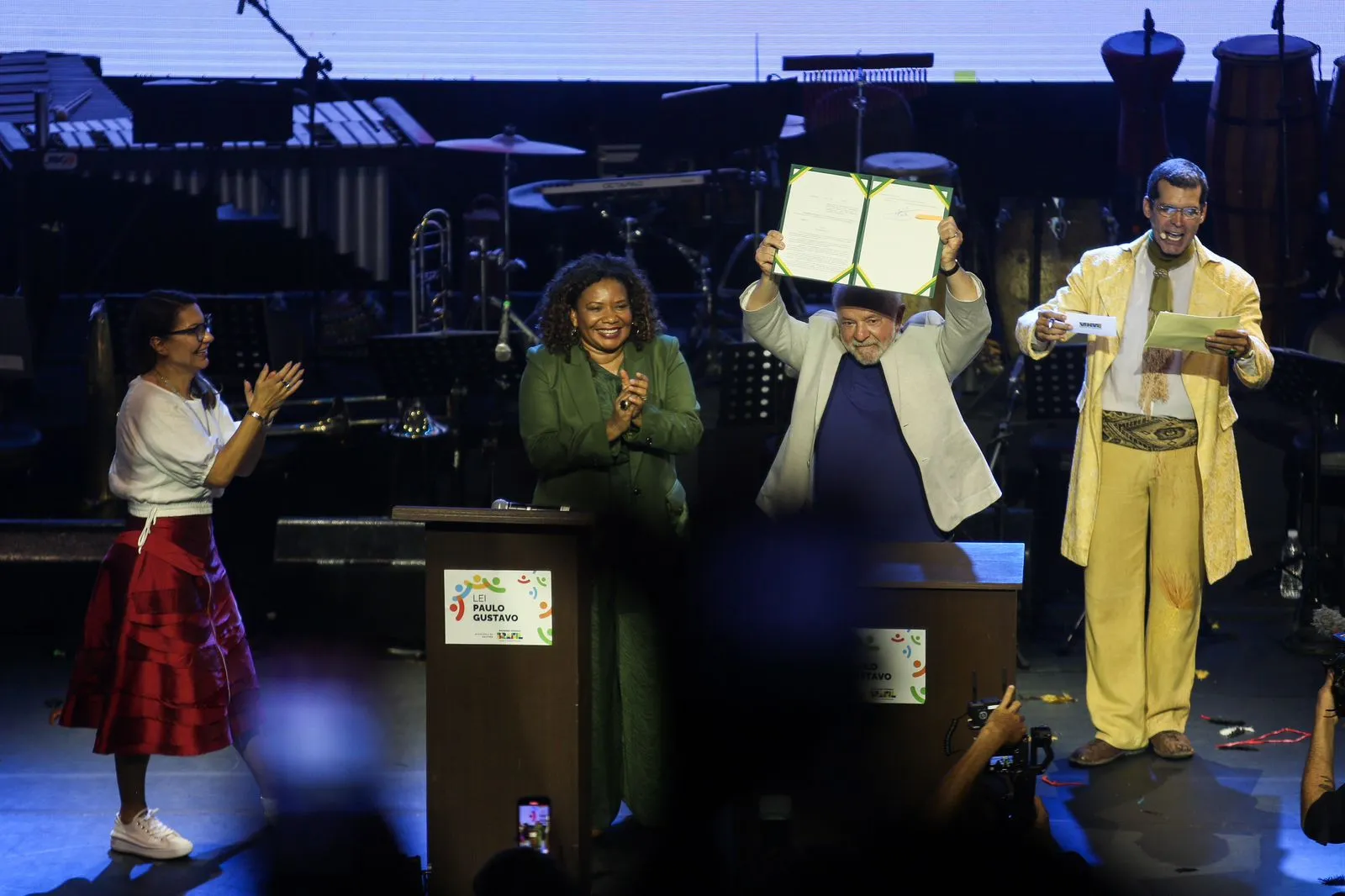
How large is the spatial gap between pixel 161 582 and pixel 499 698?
1.22 meters

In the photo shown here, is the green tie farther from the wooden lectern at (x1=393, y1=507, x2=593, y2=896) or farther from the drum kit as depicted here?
the drum kit

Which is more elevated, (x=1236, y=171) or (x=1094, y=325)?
(x=1236, y=171)

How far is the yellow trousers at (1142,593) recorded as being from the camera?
560 cm

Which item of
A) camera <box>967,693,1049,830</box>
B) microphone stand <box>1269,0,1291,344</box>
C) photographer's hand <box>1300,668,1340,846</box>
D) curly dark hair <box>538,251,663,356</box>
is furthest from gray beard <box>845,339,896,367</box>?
microphone stand <box>1269,0,1291,344</box>

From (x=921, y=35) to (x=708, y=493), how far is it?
10.6ft

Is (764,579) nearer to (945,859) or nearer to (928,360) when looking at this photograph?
(928,360)

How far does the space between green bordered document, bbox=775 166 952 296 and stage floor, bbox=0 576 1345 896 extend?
5.87ft

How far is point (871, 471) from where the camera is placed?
5207 mm

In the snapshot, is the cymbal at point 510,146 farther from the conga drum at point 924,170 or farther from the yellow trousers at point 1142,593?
the yellow trousers at point 1142,593

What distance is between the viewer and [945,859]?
303 cm

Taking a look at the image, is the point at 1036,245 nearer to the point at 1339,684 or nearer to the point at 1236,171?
the point at 1236,171

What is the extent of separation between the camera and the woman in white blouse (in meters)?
4.86

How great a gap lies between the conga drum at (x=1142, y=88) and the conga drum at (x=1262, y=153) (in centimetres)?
27

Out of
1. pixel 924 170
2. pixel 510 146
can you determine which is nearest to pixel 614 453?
pixel 924 170
